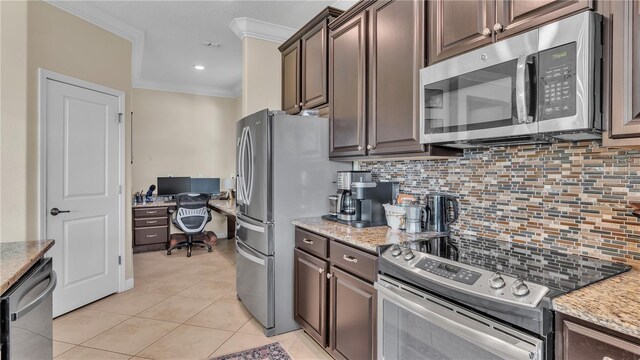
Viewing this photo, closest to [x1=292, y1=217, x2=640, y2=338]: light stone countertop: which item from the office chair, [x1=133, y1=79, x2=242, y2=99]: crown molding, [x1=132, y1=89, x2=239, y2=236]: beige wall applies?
the office chair

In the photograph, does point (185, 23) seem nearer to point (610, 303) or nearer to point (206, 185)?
point (206, 185)

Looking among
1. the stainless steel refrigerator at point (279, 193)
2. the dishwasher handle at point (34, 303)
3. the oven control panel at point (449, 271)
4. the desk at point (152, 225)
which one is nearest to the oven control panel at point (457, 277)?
the oven control panel at point (449, 271)

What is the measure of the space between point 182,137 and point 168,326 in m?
3.92

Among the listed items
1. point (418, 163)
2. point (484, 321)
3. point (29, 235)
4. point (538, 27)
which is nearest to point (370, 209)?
point (418, 163)

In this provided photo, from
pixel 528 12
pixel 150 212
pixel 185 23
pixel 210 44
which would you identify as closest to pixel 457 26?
pixel 528 12

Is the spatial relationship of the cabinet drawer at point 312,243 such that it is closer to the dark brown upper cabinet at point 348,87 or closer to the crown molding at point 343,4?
the dark brown upper cabinet at point 348,87

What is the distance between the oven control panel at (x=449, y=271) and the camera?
129cm

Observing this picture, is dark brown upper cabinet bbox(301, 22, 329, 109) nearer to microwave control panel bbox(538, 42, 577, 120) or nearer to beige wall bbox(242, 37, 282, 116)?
beige wall bbox(242, 37, 282, 116)

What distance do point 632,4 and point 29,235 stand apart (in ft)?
12.6

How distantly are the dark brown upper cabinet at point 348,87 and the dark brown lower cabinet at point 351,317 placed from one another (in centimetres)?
89

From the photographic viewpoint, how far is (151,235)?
5156 mm

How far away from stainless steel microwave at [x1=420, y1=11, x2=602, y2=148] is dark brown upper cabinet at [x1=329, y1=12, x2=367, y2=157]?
0.70m

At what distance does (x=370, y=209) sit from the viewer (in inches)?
92.1

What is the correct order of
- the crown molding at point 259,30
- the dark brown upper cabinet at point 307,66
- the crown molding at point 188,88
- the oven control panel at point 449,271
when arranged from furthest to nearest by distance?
the crown molding at point 188,88
the crown molding at point 259,30
the dark brown upper cabinet at point 307,66
the oven control panel at point 449,271
